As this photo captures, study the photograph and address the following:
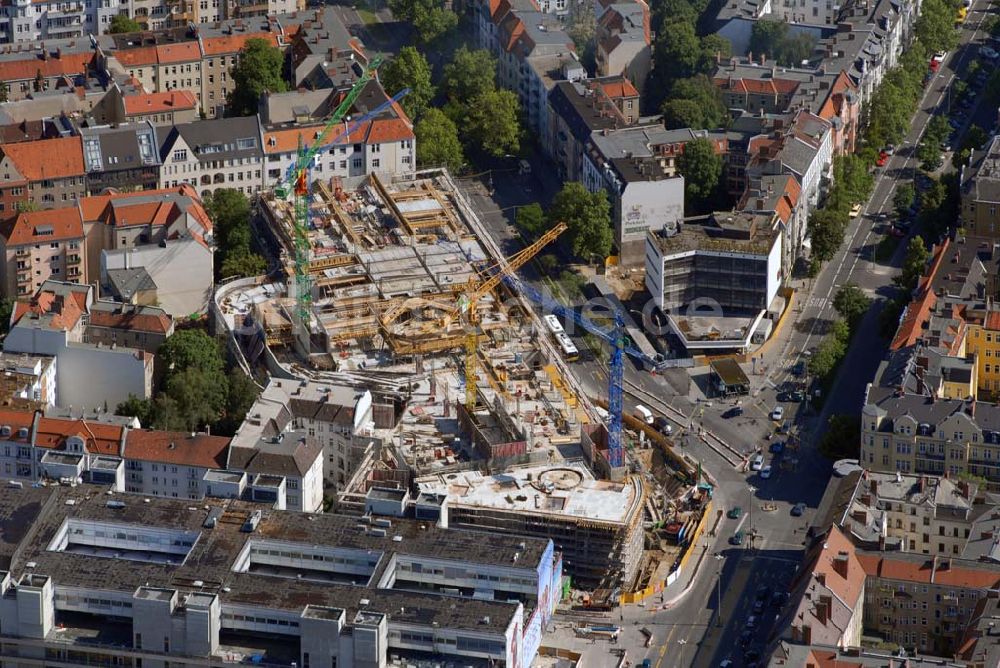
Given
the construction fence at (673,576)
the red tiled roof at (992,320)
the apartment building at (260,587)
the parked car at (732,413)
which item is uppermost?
the red tiled roof at (992,320)

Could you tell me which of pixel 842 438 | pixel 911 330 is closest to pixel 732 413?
pixel 842 438

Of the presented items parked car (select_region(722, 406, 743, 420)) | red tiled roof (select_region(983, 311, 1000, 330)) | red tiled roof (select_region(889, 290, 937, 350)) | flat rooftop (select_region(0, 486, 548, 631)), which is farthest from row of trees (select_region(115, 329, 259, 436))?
red tiled roof (select_region(983, 311, 1000, 330))

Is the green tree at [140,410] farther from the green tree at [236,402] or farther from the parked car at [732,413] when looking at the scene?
the parked car at [732,413]

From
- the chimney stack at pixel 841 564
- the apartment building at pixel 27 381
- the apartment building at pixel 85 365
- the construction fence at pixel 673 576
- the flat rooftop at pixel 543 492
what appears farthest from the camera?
the apartment building at pixel 85 365

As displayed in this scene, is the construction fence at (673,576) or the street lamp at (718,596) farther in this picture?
the construction fence at (673,576)

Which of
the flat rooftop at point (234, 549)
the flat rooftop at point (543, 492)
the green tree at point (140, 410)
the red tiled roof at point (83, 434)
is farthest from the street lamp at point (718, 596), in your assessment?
the green tree at point (140, 410)

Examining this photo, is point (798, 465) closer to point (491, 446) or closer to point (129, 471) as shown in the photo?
point (491, 446)

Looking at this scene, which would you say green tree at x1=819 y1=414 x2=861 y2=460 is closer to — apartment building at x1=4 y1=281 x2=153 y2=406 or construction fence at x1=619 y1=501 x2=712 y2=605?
construction fence at x1=619 y1=501 x2=712 y2=605
